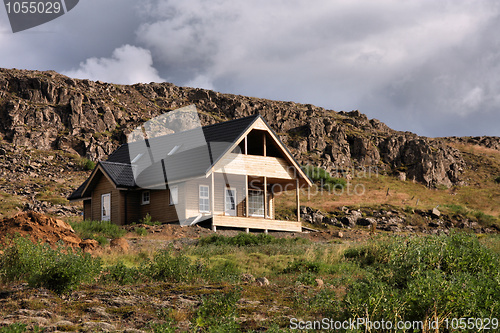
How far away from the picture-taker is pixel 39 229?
1773 centimetres

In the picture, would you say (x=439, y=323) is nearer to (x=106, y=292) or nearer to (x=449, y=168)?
(x=106, y=292)

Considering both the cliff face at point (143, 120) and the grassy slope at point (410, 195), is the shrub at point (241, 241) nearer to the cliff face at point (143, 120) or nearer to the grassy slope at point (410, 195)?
the grassy slope at point (410, 195)

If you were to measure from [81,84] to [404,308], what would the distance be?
103 meters

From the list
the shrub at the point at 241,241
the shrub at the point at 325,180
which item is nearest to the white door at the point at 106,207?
the shrub at the point at 241,241

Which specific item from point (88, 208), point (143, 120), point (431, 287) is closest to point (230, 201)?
point (88, 208)

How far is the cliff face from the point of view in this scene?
8269 cm

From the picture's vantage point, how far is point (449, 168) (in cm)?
9431

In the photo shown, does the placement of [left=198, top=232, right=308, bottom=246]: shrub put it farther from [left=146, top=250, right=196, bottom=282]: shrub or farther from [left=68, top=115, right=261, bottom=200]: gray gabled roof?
[left=146, top=250, right=196, bottom=282]: shrub

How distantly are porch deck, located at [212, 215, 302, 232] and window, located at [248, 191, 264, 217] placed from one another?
2.50 meters

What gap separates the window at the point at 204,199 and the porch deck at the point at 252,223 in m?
1.85

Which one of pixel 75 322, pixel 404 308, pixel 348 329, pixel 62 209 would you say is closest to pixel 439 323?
pixel 404 308

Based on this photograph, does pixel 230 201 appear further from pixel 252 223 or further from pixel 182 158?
pixel 182 158

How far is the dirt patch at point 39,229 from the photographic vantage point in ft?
56.1

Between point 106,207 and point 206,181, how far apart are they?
6647 mm
